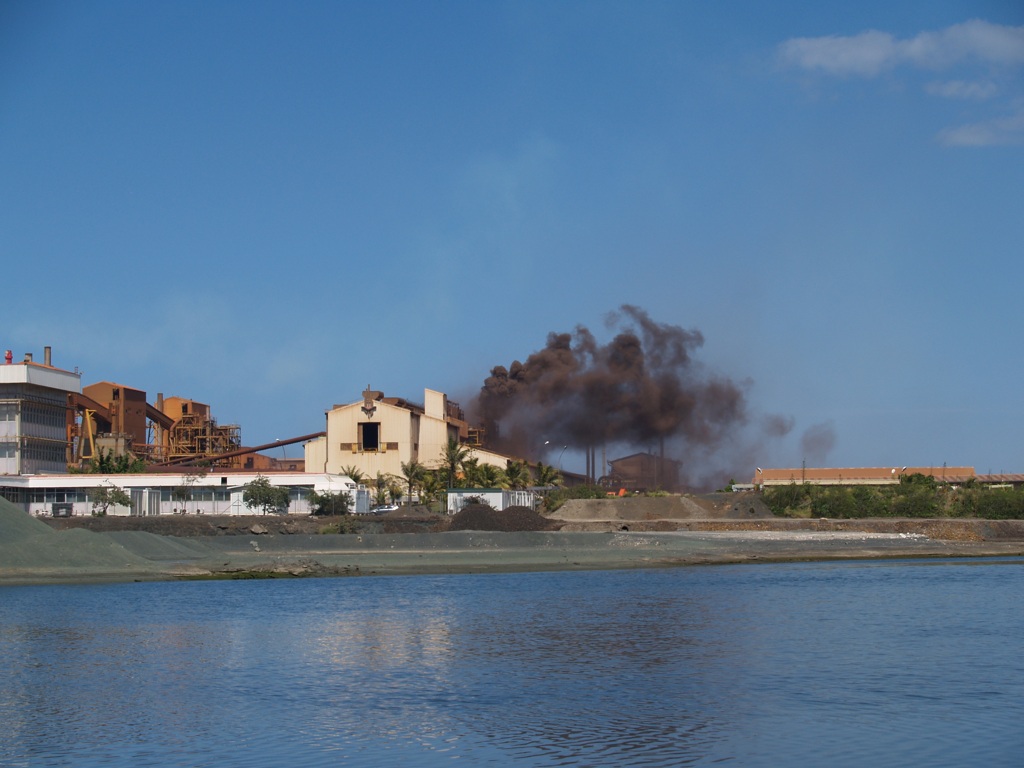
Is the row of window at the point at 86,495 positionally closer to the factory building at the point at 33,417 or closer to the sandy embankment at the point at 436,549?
the factory building at the point at 33,417

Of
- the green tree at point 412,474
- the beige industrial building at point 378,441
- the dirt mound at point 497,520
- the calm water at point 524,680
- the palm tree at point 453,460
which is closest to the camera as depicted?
the calm water at point 524,680

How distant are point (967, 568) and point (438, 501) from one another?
52.9 meters

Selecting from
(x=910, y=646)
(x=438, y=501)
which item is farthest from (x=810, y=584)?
(x=438, y=501)

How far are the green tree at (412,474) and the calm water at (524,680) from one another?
2313 inches

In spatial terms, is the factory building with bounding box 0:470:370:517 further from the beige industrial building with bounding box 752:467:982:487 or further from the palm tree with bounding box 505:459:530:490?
the beige industrial building with bounding box 752:467:982:487

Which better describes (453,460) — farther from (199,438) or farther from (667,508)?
(199,438)

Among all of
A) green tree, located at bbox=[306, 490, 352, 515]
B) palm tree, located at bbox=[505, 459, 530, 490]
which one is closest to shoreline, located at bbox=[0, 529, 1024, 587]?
green tree, located at bbox=[306, 490, 352, 515]

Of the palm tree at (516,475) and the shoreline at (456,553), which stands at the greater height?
the palm tree at (516,475)

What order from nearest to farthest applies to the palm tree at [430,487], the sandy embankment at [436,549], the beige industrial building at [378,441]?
1. the sandy embankment at [436,549]
2. the palm tree at [430,487]
3. the beige industrial building at [378,441]

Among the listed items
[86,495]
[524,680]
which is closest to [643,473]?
[86,495]

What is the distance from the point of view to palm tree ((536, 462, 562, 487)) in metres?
114

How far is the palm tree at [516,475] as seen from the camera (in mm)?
106562

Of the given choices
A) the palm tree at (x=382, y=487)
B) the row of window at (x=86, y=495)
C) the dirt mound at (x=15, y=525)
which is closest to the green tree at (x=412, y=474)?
the palm tree at (x=382, y=487)

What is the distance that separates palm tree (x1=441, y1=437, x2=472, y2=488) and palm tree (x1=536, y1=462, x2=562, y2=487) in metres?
8.87
